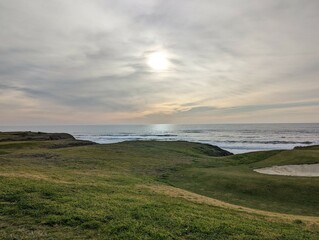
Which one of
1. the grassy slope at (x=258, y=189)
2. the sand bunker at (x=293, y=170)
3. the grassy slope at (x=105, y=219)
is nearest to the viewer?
the grassy slope at (x=105, y=219)

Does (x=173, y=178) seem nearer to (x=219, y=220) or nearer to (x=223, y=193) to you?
(x=223, y=193)

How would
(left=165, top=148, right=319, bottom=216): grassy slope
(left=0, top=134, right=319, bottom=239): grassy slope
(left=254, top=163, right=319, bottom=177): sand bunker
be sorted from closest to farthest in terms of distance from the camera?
(left=0, top=134, right=319, bottom=239): grassy slope, (left=165, top=148, right=319, bottom=216): grassy slope, (left=254, top=163, right=319, bottom=177): sand bunker

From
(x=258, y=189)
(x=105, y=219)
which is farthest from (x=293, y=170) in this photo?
(x=105, y=219)

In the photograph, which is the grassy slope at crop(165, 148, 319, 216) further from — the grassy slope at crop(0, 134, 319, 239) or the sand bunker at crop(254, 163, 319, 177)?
the grassy slope at crop(0, 134, 319, 239)

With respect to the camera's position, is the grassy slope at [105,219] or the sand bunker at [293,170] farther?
the sand bunker at [293,170]

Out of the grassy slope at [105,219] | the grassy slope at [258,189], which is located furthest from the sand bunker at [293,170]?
the grassy slope at [105,219]

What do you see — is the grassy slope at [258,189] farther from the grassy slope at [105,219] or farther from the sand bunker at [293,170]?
the grassy slope at [105,219]

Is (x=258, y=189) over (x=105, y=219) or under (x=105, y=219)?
under

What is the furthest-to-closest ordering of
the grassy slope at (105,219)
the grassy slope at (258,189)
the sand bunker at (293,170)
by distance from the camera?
the sand bunker at (293,170), the grassy slope at (258,189), the grassy slope at (105,219)

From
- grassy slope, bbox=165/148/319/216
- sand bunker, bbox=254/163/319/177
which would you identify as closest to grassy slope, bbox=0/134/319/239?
grassy slope, bbox=165/148/319/216

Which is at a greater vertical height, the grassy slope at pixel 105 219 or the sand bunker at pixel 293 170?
the grassy slope at pixel 105 219

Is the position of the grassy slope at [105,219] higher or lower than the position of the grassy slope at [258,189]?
higher

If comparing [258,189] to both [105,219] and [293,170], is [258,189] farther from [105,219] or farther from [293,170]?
[105,219]

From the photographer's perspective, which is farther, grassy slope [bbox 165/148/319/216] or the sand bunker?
the sand bunker
